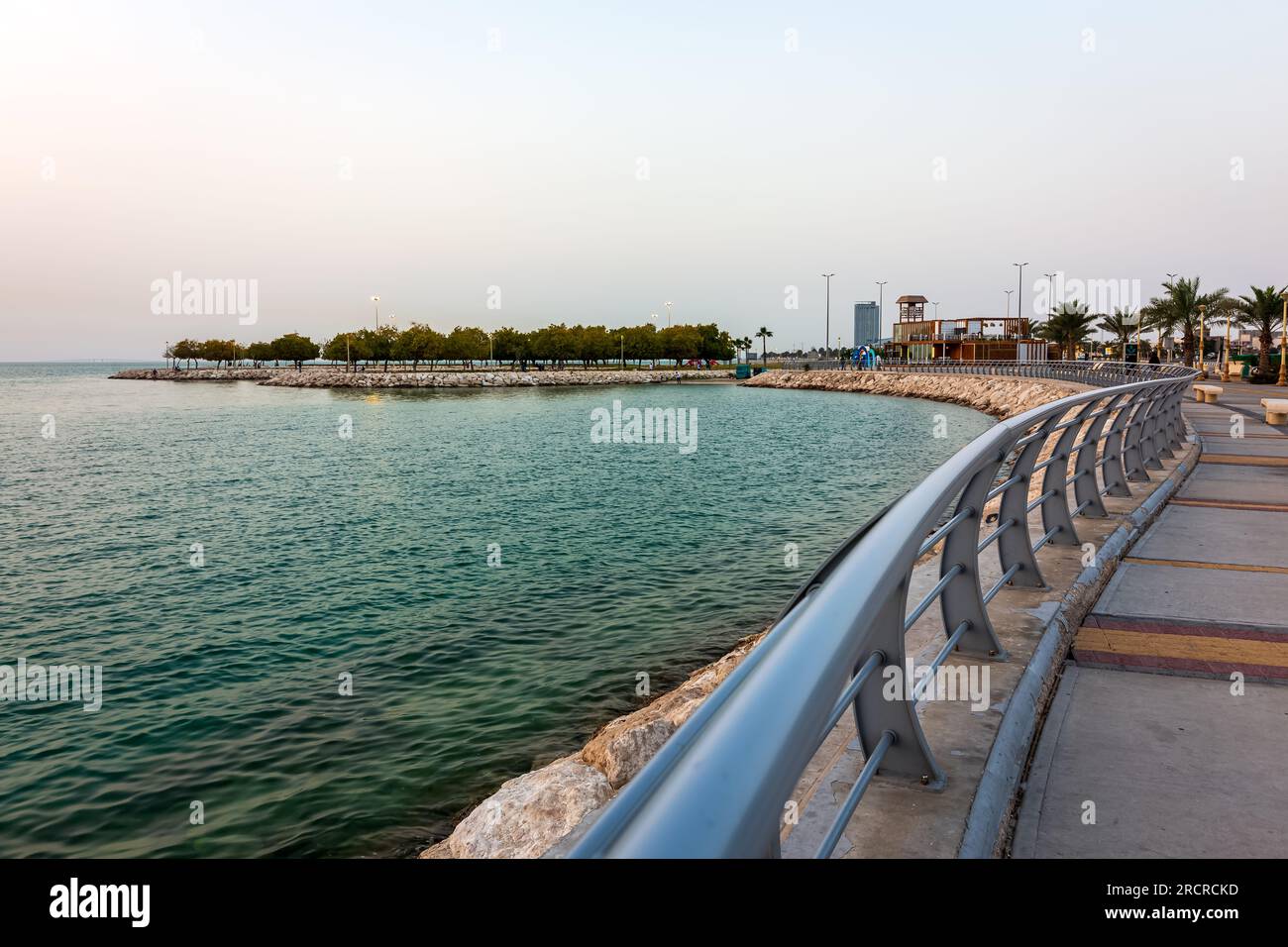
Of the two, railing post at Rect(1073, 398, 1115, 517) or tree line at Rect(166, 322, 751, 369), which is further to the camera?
tree line at Rect(166, 322, 751, 369)

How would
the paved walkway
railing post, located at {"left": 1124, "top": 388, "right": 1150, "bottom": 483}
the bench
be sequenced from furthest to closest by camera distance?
the bench, railing post, located at {"left": 1124, "top": 388, "right": 1150, "bottom": 483}, the paved walkway

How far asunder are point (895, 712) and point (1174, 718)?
1.83 m

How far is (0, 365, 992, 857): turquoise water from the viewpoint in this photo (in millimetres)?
7844

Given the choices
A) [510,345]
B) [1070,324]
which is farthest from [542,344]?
[1070,324]

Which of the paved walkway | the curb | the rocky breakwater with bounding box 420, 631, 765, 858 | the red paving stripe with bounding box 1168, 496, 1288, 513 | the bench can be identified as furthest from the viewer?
the bench

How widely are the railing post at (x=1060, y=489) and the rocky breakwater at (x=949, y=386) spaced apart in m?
19.9

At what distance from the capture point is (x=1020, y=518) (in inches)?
193

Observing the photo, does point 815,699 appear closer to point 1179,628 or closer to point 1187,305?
point 1179,628

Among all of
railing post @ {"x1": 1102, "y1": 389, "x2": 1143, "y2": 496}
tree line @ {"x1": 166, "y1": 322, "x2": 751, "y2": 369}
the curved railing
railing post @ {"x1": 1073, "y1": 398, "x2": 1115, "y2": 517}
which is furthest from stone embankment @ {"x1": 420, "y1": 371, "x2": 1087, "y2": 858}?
tree line @ {"x1": 166, "y1": 322, "x2": 751, "y2": 369}

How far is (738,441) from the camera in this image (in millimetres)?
41031

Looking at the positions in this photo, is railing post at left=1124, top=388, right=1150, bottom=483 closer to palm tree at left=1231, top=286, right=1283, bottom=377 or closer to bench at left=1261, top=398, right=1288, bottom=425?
bench at left=1261, top=398, right=1288, bottom=425

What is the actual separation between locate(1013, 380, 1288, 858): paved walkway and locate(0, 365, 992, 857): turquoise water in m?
5.24

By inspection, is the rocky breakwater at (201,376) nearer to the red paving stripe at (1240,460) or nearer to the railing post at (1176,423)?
the railing post at (1176,423)

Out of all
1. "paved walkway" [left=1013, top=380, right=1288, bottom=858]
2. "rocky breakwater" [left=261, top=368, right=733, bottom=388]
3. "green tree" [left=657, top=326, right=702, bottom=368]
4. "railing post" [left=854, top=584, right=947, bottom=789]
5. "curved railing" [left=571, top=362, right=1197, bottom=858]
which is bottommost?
"paved walkway" [left=1013, top=380, right=1288, bottom=858]
